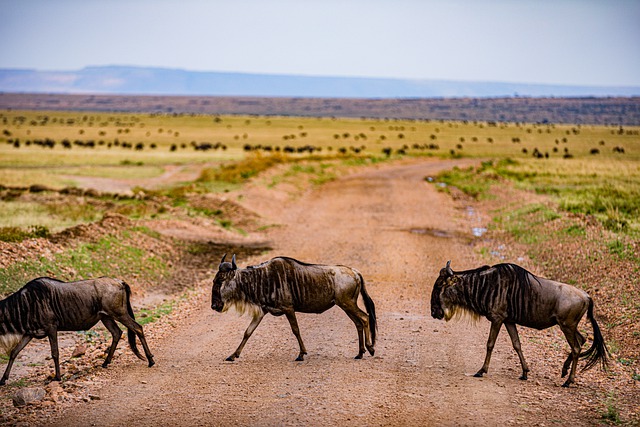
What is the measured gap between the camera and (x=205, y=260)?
19.8 meters

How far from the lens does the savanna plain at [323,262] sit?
28.6 feet

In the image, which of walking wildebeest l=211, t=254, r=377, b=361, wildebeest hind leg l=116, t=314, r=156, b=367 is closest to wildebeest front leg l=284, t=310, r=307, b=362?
walking wildebeest l=211, t=254, r=377, b=361

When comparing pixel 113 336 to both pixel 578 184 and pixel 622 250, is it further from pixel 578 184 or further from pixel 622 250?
pixel 578 184

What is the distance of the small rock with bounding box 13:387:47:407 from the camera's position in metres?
8.66

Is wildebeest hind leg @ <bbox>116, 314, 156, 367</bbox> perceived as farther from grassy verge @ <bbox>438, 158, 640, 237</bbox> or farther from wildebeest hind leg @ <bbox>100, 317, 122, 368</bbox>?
grassy verge @ <bbox>438, 158, 640, 237</bbox>

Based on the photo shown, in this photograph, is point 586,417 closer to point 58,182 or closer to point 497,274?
point 497,274

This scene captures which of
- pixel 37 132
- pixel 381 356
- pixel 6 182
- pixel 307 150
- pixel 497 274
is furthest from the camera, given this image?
pixel 37 132

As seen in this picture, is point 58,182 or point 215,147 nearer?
point 58,182

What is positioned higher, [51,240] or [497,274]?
[497,274]

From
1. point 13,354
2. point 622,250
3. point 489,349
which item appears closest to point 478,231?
point 622,250

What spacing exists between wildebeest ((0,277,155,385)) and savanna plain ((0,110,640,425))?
20.7 inches

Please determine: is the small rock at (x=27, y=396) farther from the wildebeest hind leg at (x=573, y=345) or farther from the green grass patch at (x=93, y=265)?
the wildebeest hind leg at (x=573, y=345)

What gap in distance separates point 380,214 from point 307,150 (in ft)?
144

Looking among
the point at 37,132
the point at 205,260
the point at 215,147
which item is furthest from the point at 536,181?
the point at 37,132
